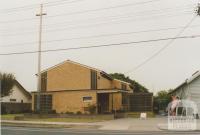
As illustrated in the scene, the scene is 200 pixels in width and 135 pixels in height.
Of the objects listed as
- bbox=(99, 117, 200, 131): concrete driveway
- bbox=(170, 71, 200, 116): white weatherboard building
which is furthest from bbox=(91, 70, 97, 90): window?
bbox=(99, 117, 200, 131): concrete driveway

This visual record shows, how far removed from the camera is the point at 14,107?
2432 inches

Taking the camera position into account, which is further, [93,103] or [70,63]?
[70,63]

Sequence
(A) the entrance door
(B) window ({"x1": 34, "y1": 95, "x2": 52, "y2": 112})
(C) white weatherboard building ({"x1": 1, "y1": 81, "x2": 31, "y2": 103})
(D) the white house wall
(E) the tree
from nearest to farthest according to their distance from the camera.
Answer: (B) window ({"x1": 34, "y1": 95, "x2": 52, "y2": 112}) < (A) the entrance door < (E) the tree < (C) white weatherboard building ({"x1": 1, "y1": 81, "x2": 31, "y2": 103}) < (D) the white house wall

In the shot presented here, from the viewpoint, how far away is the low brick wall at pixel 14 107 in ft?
188

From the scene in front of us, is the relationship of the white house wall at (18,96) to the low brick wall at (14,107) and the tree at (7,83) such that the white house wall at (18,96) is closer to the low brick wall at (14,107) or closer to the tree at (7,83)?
the low brick wall at (14,107)

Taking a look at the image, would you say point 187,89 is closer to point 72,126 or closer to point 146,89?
point 72,126

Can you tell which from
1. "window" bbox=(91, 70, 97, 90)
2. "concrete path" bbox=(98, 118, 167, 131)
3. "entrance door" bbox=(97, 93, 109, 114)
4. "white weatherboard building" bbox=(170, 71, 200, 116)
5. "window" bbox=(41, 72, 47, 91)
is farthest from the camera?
"window" bbox=(41, 72, 47, 91)

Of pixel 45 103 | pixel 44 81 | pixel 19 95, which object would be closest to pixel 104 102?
pixel 45 103

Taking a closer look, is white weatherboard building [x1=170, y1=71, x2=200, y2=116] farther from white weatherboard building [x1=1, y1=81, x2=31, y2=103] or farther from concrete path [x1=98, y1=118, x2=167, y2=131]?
white weatherboard building [x1=1, y1=81, x2=31, y2=103]

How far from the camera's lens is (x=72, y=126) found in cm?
3234

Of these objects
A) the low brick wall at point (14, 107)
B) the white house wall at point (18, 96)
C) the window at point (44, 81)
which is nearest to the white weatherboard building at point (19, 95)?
the white house wall at point (18, 96)

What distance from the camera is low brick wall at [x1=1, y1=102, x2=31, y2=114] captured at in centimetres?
5726

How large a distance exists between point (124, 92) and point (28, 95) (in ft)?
76.1

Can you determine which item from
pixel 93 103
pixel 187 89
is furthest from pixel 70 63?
pixel 187 89
